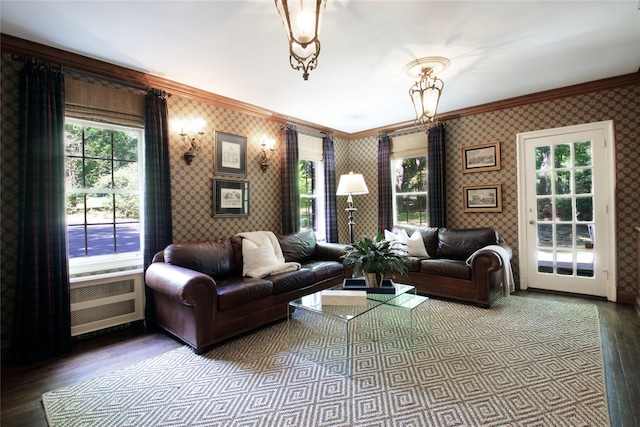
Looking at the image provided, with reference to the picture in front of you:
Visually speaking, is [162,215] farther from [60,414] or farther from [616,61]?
[616,61]

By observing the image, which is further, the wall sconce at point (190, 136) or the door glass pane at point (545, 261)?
the door glass pane at point (545, 261)

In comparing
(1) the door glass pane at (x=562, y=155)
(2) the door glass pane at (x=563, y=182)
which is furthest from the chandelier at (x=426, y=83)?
(2) the door glass pane at (x=563, y=182)

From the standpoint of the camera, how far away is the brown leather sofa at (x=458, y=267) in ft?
11.8

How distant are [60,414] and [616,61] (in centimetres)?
554

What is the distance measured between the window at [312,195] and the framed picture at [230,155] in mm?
1256

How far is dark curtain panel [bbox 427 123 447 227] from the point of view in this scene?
189 inches

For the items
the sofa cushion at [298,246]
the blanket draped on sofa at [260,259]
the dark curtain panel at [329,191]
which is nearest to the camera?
the blanket draped on sofa at [260,259]

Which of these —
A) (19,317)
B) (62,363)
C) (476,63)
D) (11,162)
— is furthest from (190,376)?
(476,63)

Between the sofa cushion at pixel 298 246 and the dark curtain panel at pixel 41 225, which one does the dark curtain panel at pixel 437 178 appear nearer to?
the sofa cushion at pixel 298 246

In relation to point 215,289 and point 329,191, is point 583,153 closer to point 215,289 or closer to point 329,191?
point 329,191

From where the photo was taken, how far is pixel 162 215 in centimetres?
333


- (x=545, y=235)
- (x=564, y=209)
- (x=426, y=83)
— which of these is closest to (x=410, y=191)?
(x=545, y=235)

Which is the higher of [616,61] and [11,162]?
[616,61]

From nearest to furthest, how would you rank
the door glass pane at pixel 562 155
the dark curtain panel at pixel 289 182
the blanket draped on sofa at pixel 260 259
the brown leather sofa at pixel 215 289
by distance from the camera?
1. the brown leather sofa at pixel 215 289
2. the blanket draped on sofa at pixel 260 259
3. the door glass pane at pixel 562 155
4. the dark curtain panel at pixel 289 182
